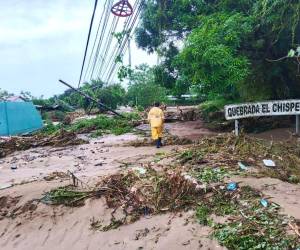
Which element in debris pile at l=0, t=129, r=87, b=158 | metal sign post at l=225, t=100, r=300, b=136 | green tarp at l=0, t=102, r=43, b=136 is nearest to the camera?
metal sign post at l=225, t=100, r=300, b=136

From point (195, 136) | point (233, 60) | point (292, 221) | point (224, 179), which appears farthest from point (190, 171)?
point (195, 136)

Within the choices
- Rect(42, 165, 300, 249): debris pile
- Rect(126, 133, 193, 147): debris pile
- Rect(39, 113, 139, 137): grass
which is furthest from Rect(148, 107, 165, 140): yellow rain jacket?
Rect(39, 113, 139, 137): grass

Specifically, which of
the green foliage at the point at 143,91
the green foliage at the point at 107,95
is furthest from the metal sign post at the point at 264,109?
the green foliage at the point at 143,91

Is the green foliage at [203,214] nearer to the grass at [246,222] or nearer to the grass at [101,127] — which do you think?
the grass at [246,222]

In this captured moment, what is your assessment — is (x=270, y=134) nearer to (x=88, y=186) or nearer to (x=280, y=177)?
(x=280, y=177)

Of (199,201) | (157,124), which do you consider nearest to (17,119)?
(157,124)

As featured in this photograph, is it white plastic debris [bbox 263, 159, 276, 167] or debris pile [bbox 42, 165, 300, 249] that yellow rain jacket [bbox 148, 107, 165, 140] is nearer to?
debris pile [bbox 42, 165, 300, 249]

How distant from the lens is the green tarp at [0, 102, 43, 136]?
2105 centimetres

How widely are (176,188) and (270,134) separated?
9029mm

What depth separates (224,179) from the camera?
7.50m

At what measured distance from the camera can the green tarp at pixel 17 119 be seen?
829 inches

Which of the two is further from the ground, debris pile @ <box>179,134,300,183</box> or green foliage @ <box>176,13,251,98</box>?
green foliage @ <box>176,13,251,98</box>

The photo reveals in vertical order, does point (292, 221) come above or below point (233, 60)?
below

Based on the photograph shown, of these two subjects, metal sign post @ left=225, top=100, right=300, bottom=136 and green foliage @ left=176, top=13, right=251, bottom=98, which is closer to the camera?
metal sign post @ left=225, top=100, right=300, bottom=136
